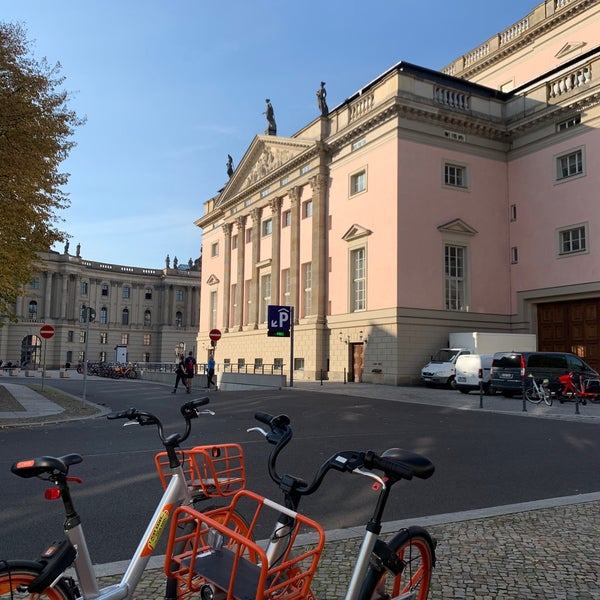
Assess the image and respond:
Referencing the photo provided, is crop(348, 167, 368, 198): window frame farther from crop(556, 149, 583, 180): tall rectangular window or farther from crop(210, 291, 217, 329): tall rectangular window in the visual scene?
crop(210, 291, 217, 329): tall rectangular window

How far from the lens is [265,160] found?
147ft

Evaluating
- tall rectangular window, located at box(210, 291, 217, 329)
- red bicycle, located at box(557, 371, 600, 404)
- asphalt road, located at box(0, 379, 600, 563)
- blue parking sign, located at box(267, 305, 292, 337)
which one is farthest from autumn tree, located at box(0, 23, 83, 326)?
tall rectangular window, located at box(210, 291, 217, 329)

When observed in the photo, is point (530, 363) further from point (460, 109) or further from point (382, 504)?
point (382, 504)

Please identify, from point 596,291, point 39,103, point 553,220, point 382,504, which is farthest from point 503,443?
point 553,220

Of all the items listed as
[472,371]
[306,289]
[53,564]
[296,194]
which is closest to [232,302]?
[306,289]

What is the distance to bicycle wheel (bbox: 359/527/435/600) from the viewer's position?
265cm

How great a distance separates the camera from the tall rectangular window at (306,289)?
3794 cm

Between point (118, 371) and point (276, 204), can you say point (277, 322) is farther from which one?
point (118, 371)

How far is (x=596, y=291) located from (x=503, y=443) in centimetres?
1994

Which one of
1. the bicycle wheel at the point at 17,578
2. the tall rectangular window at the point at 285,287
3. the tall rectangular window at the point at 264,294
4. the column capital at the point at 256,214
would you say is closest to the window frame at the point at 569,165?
the tall rectangular window at the point at 285,287

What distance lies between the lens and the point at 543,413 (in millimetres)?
17250

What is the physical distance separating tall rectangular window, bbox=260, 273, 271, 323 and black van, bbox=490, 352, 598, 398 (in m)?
23.1

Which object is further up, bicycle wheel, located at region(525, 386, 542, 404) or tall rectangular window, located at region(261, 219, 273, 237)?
tall rectangular window, located at region(261, 219, 273, 237)

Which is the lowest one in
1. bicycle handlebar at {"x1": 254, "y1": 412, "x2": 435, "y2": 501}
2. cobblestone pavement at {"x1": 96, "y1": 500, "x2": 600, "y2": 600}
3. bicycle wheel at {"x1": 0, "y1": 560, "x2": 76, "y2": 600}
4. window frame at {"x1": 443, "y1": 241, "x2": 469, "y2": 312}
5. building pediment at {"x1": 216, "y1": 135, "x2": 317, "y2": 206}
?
cobblestone pavement at {"x1": 96, "y1": 500, "x2": 600, "y2": 600}
